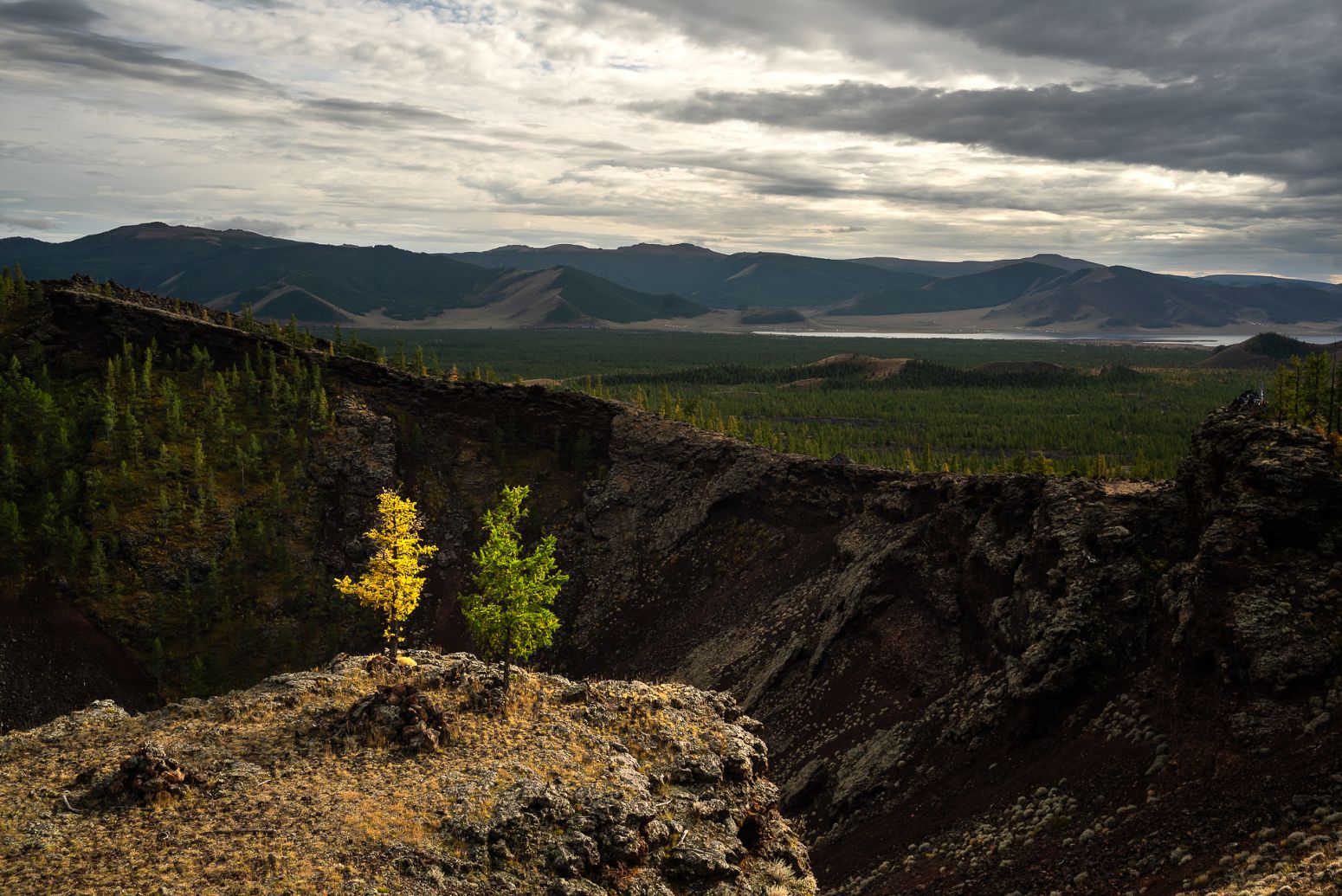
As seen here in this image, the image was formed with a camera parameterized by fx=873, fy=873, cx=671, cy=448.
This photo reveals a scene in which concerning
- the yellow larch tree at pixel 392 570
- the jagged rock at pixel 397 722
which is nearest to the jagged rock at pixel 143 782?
the jagged rock at pixel 397 722

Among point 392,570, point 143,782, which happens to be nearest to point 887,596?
point 392,570

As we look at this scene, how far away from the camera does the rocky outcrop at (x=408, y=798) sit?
30000mm

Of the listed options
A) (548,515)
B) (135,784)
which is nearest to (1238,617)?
(135,784)

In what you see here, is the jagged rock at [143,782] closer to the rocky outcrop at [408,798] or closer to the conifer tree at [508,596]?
the rocky outcrop at [408,798]

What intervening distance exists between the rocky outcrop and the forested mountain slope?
9825mm

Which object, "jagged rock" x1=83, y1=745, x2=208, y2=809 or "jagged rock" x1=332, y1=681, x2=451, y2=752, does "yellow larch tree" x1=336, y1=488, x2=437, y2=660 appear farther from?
"jagged rock" x1=83, y1=745, x2=208, y2=809

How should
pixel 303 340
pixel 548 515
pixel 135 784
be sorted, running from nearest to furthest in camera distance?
1. pixel 135 784
2. pixel 548 515
3. pixel 303 340

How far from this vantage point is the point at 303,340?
10756 centimetres

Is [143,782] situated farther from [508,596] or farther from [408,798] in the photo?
[508,596]

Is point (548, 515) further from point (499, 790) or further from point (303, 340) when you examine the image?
point (499, 790)

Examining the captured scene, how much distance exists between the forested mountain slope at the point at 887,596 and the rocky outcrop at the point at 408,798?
9825 mm

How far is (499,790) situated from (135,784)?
44.4ft

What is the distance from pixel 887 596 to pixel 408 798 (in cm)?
3733

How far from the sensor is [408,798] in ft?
112
